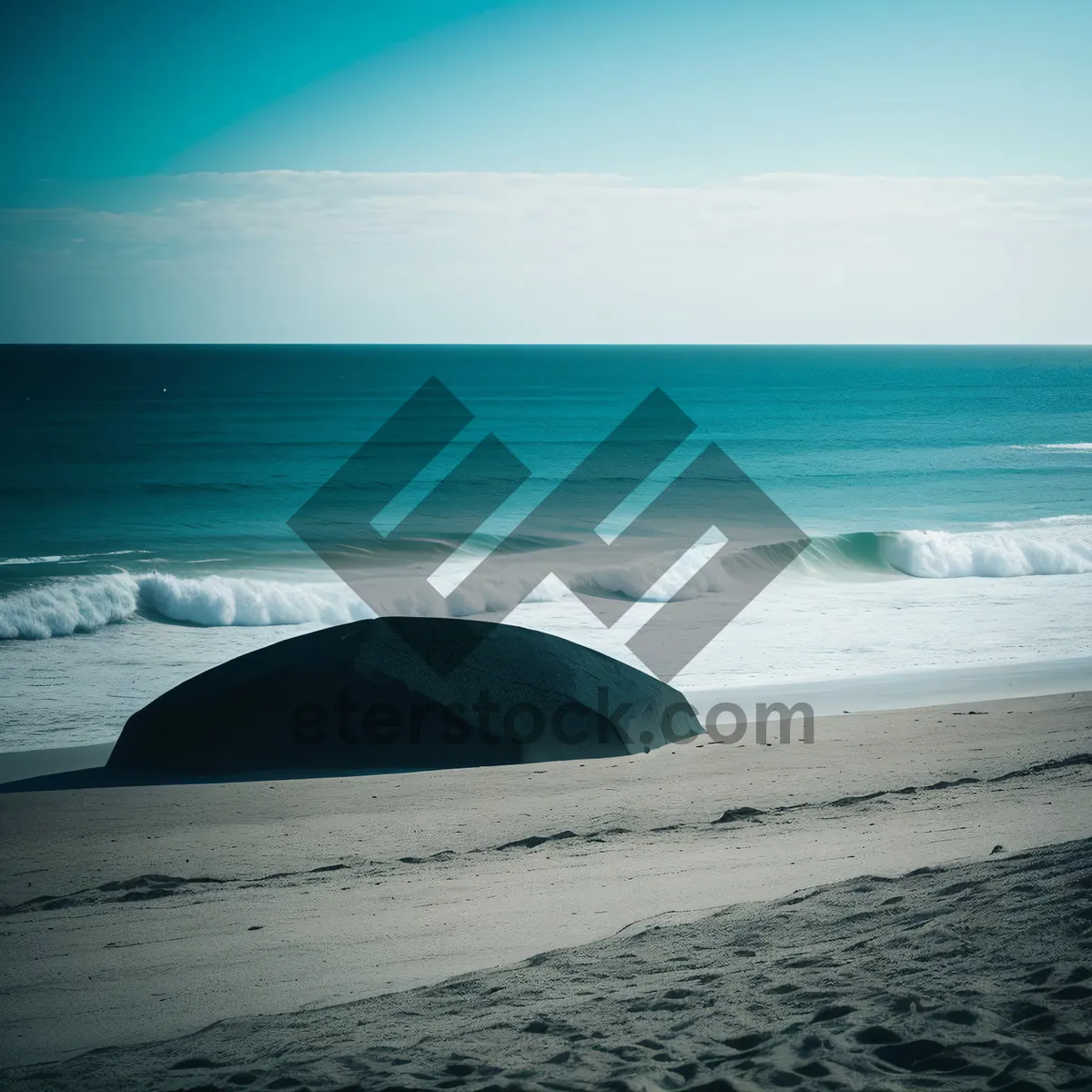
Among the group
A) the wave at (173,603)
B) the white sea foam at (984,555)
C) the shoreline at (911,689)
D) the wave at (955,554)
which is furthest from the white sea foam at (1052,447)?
the wave at (173,603)

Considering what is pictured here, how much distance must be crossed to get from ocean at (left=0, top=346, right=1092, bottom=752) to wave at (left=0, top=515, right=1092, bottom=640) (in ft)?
0.19

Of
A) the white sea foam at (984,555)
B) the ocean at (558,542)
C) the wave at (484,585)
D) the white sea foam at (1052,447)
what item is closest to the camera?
the ocean at (558,542)

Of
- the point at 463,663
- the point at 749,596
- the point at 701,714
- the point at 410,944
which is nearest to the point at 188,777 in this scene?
the point at 463,663

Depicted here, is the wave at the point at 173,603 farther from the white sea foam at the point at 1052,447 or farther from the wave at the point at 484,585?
the white sea foam at the point at 1052,447

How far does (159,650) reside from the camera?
14359 mm

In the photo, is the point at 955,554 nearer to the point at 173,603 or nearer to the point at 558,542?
the point at 558,542

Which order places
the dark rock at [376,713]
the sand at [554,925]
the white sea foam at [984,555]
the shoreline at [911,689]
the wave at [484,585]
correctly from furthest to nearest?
the white sea foam at [984,555]
the wave at [484,585]
the shoreline at [911,689]
the dark rock at [376,713]
the sand at [554,925]

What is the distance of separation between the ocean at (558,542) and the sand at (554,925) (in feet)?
11.5

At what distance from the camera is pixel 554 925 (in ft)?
16.2

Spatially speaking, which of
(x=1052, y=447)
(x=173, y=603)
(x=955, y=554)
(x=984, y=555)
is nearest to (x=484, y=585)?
(x=173, y=603)

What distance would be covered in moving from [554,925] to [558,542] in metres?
20.2

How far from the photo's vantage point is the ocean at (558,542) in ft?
42.4

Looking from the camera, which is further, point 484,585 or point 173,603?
point 484,585

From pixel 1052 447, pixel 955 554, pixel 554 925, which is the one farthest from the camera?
pixel 1052 447
